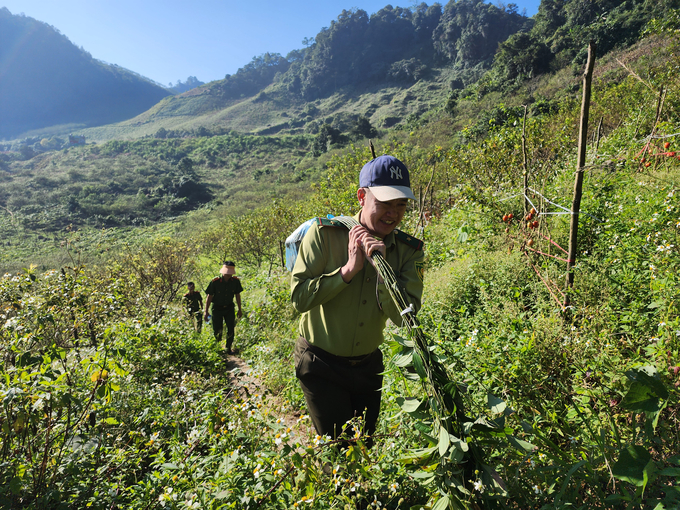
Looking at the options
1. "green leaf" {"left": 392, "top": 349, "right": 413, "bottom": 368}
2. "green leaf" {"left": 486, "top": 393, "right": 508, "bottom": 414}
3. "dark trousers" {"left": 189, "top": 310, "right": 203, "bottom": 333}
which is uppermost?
"green leaf" {"left": 392, "top": 349, "right": 413, "bottom": 368}

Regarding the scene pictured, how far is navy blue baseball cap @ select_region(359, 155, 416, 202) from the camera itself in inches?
58.6

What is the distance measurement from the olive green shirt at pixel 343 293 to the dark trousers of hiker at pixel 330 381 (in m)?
0.06

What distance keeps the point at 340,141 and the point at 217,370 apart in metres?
52.1

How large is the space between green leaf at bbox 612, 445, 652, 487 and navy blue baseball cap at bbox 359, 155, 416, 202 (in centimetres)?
111

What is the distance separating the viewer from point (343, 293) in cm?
170

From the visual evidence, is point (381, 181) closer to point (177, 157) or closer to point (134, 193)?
point (134, 193)

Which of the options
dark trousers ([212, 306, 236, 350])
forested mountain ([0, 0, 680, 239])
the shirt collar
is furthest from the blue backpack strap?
forested mountain ([0, 0, 680, 239])

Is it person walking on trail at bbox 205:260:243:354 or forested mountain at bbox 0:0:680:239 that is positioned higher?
forested mountain at bbox 0:0:680:239

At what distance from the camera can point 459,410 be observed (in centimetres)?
114

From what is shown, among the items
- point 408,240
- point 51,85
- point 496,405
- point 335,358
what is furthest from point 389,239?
point 51,85

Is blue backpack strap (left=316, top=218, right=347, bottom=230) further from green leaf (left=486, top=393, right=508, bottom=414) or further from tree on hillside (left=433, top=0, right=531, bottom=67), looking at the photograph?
tree on hillside (left=433, top=0, right=531, bottom=67)

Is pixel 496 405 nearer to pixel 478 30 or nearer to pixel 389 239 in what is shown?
pixel 389 239

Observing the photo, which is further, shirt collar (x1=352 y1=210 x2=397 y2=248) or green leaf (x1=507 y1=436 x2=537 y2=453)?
shirt collar (x1=352 y1=210 x2=397 y2=248)

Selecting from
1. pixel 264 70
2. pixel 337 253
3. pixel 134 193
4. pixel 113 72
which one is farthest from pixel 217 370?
pixel 113 72
